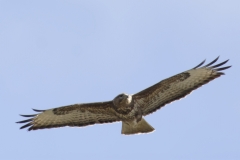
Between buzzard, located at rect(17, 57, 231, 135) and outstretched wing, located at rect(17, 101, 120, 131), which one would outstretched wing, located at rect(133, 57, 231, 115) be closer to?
buzzard, located at rect(17, 57, 231, 135)

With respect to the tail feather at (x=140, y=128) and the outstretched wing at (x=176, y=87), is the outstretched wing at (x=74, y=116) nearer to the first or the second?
the tail feather at (x=140, y=128)

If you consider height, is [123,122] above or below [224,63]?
below

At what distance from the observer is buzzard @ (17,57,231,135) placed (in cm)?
1402

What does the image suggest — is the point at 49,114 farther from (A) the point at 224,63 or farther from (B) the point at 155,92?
(A) the point at 224,63

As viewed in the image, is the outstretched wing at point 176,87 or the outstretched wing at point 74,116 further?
the outstretched wing at point 74,116

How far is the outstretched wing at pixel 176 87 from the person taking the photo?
14.2 meters

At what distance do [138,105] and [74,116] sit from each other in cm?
146

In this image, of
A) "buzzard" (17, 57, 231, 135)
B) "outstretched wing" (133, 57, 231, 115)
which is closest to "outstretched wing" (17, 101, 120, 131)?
"buzzard" (17, 57, 231, 135)

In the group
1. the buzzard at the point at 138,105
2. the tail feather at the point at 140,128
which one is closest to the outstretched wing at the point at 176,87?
the buzzard at the point at 138,105

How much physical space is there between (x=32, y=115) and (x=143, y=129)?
2.56 metres

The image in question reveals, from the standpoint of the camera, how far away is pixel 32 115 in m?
14.8

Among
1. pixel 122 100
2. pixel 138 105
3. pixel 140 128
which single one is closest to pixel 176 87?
pixel 138 105

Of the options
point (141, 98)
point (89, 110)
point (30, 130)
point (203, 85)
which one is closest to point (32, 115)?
point (30, 130)

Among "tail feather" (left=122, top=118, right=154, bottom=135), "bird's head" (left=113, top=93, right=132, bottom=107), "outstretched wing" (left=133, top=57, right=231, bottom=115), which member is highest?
"outstretched wing" (left=133, top=57, right=231, bottom=115)
